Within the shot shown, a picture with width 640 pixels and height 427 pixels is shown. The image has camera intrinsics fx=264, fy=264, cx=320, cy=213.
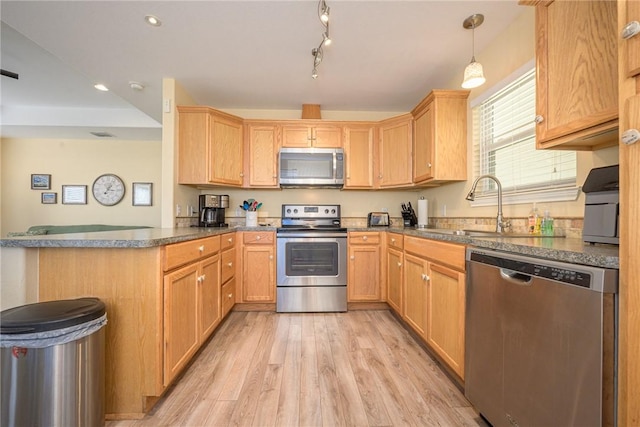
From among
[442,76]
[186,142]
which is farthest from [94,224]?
[442,76]

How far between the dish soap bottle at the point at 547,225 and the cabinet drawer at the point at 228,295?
8.00ft

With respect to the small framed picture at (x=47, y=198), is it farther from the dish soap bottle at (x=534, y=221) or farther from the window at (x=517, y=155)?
the dish soap bottle at (x=534, y=221)

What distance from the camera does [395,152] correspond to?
308cm

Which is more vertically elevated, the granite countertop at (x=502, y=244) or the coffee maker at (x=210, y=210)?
the coffee maker at (x=210, y=210)

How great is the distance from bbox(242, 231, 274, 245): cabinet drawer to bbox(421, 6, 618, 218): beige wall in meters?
1.91

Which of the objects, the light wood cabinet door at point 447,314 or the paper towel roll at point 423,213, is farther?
the paper towel roll at point 423,213

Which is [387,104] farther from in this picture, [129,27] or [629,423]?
[629,423]

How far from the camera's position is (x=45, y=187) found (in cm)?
483

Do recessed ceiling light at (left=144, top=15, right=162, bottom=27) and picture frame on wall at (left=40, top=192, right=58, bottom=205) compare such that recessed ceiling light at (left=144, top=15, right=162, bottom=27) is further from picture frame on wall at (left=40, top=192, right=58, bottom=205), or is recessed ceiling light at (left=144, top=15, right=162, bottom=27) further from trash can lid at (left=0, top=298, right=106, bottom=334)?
picture frame on wall at (left=40, top=192, right=58, bottom=205)

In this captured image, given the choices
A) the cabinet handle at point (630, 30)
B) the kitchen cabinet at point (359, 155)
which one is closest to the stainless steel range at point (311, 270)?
the kitchen cabinet at point (359, 155)

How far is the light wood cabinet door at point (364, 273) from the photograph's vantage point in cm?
291

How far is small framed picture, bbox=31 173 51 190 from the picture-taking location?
190 inches

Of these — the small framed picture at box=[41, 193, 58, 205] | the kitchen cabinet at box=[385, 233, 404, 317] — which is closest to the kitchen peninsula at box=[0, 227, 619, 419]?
the kitchen cabinet at box=[385, 233, 404, 317]

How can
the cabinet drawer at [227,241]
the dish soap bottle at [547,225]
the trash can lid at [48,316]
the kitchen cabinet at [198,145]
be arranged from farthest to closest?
the kitchen cabinet at [198,145], the cabinet drawer at [227,241], the dish soap bottle at [547,225], the trash can lid at [48,316]
